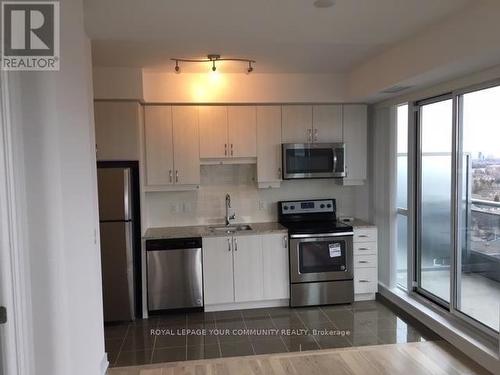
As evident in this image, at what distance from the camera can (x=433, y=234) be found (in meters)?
3.84

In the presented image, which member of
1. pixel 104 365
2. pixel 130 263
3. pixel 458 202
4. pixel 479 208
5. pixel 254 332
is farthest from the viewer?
pixel 130 263

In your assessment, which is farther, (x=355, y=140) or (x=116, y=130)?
(x=355, y=140)

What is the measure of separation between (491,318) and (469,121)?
162 centimetres

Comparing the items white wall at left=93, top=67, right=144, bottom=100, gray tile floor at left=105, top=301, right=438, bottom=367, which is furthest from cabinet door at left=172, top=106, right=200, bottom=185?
gray tile floor at left=105, top=301, right=438, bottom=367

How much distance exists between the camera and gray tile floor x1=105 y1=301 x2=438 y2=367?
3326 mm

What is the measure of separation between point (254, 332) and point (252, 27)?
270 centimetres

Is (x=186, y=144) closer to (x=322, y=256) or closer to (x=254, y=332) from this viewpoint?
(x=322, y=256)

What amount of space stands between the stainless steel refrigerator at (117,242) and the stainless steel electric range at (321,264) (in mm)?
1710

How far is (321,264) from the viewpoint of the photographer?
428cm

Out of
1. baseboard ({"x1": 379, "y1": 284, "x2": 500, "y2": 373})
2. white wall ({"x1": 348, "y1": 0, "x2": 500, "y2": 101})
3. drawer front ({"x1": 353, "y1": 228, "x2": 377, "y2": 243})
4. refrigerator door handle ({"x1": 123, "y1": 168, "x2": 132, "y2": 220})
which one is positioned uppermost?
white wall ({"x1": 348, "y1": 0, "x2": 500, "y2": 101})

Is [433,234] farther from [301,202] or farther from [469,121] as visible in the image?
[301,202]

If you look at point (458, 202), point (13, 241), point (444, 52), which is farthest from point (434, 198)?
point (13, 241)

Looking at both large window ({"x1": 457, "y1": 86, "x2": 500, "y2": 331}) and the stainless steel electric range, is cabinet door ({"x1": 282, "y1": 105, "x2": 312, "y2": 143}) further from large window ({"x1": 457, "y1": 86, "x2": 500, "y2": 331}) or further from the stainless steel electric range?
large window ({"x1": 457, "y1": 86, "x2": 500, "y2": 331})

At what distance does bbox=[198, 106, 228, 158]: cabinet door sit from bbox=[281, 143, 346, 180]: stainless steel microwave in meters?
0.70
